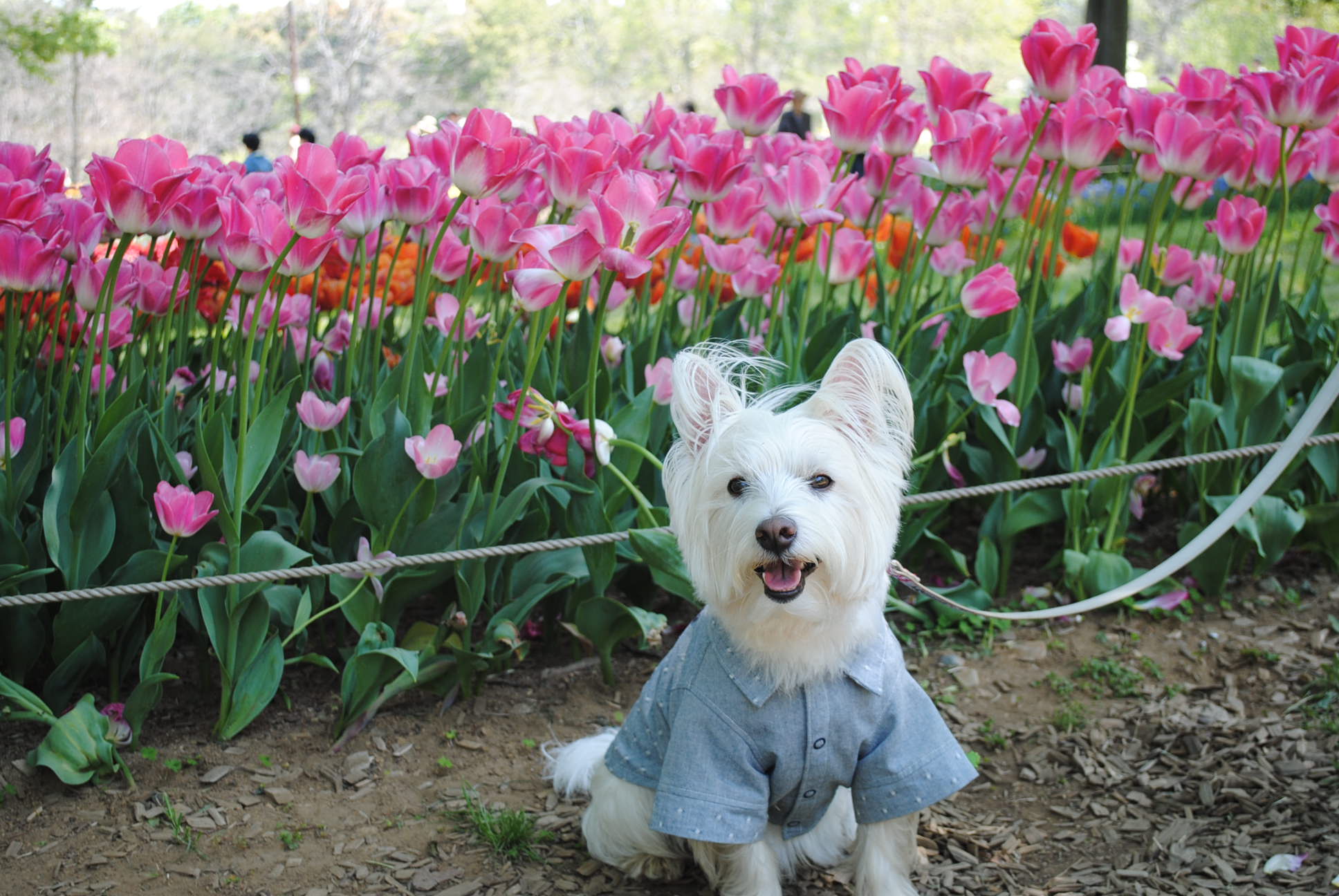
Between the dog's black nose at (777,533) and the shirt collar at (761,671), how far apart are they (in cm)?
37

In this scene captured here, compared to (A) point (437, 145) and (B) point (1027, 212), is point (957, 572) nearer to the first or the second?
(B) point (1027, 212)

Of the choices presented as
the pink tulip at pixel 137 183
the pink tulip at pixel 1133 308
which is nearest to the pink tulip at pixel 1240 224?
the pink tulip at pixel 1133 308

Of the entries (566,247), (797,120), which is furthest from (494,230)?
(797,120)

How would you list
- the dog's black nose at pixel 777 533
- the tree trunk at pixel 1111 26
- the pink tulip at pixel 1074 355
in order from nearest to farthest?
the dog's black nose at pixel 777 533
the pink tulip at pixel 1074 355
the tree trunk at pixel 1111 26

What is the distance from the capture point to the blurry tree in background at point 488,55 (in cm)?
2041

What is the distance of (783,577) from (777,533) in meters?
0.10

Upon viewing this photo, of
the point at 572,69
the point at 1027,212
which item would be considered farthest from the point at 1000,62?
the point at 1027,212

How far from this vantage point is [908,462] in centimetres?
218

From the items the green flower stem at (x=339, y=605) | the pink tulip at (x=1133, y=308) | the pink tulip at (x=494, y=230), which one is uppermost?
the pink tulip at (x=494, y=230)

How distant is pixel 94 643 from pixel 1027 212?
291 cm

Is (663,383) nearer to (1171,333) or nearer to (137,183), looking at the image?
(137,183)

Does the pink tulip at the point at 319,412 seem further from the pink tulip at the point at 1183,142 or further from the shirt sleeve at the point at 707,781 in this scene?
the pink tulip at the point at 1183,142

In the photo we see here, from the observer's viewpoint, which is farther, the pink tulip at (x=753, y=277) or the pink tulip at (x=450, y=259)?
the pink tulip at (x=753, y=277)

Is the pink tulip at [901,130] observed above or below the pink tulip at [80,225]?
above
